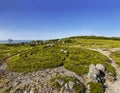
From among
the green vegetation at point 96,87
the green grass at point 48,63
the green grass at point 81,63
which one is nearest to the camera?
the green vegetation at point 96,87

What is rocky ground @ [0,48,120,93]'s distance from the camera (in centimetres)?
3915

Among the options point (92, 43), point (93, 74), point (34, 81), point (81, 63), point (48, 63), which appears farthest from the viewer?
point (92, 43)

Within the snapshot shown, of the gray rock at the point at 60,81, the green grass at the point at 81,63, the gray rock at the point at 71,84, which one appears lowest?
the gray rock at the point at 71,84

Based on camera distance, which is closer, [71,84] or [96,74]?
[71,84]

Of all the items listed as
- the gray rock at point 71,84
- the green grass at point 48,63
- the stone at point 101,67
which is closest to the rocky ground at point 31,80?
the green grass at point 48,63

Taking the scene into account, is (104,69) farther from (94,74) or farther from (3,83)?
(3,83)

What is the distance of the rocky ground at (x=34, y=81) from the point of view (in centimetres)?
3915

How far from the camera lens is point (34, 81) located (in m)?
41.8

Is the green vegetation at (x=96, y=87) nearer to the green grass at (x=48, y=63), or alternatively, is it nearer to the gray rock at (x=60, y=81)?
the green grass at (x=48, y=63)

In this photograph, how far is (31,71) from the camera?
46875mm

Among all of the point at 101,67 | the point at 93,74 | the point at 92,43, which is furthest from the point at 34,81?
the point at 92,43

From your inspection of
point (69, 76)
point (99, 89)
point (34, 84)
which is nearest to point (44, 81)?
point (34, 84)

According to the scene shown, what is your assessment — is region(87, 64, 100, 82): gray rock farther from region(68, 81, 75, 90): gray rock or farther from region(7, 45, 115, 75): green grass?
region(68, 81, 75, 90): gray rock

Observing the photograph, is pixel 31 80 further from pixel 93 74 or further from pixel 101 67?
pixel 101 67
